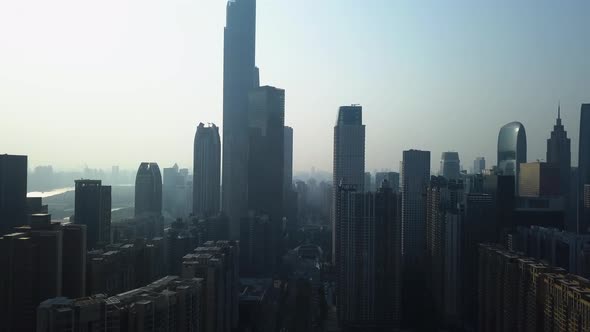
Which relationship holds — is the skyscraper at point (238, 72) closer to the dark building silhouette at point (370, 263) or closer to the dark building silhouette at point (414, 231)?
the dark building silhouette at point (414, 231)

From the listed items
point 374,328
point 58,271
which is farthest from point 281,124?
point 58,271

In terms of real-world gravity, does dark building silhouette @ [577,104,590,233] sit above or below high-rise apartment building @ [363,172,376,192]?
above

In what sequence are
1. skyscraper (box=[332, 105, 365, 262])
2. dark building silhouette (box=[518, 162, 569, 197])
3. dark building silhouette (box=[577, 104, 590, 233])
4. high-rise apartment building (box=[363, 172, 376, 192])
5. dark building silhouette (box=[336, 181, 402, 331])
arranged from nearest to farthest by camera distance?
dark building silhouette (box=[336, 181, 402, 331]) → dark building silhouette (box=[577, 104, 590, 233]) → dark building silhouette (box=[518, 162, 569, 197]) → skyscraper (box=[332, 105, 365, 262]) → high-rise apartment building (box=[363, 172, 376, 192])

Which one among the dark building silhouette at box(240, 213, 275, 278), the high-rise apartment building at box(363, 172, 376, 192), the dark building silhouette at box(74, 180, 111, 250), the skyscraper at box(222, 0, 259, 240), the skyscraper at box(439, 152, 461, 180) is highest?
the skyscraper at box(222, 0, 259, 240)

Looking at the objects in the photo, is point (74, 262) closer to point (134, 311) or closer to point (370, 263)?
point (134, 311)

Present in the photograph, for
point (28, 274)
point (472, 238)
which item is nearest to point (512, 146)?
point (472, 238)

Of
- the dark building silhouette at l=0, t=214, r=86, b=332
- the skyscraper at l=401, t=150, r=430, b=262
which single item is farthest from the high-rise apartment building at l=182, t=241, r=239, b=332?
the skyscraper at l=401, t=150, r=430, b=262

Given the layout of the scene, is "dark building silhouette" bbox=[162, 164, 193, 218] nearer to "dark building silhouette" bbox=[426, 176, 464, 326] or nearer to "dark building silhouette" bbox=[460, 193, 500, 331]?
"dark building silhouette" bbox=[426, 176, 464, 326]
